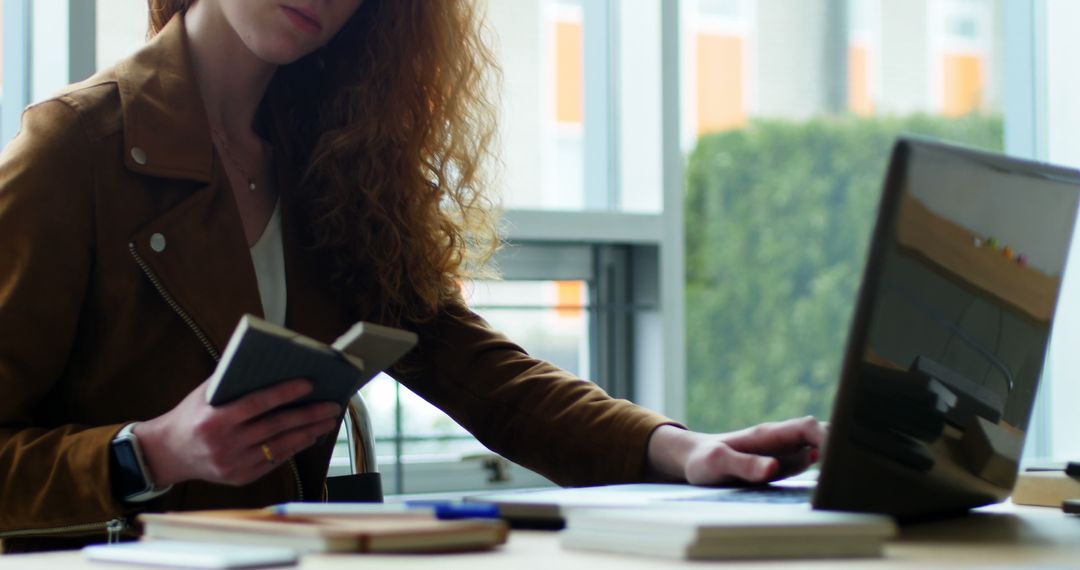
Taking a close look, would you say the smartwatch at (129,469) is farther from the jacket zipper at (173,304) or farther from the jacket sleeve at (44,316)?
the jacket zipper at (173,304)

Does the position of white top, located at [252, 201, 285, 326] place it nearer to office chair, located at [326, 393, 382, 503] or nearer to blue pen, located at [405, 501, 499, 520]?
office chair, located at [326, 393, 382, 503]

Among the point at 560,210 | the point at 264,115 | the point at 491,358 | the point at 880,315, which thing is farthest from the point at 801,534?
the point at 560,210

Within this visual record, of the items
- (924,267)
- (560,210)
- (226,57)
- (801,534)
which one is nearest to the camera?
(801,534)

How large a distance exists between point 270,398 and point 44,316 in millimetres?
388

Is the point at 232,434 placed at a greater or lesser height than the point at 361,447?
greater

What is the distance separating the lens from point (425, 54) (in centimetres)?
183

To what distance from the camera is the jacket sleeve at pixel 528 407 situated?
4.69ft

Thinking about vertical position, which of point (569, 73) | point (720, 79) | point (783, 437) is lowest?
point (783, 437)

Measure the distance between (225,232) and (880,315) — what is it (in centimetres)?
79

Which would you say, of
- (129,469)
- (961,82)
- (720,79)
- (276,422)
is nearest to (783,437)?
(276,422)

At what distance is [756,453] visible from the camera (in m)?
1.29

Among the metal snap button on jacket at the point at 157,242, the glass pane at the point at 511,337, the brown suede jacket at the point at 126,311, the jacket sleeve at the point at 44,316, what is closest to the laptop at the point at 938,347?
the brown suede jacket at the point at 126,311

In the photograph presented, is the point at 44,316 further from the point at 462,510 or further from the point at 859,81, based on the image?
the point at 859,81

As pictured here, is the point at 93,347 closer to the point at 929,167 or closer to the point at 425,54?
the point at 425,54
